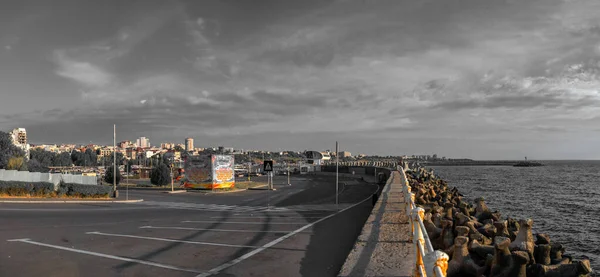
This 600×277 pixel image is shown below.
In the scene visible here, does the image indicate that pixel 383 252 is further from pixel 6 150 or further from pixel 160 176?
pixel 6 150

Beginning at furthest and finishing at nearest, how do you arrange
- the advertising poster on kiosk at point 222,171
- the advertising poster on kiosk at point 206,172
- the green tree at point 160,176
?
the green tree at point 160,176 → the advertising poster on kiosk at point 222,171 → the advertising poster on kiosk at point 206,172

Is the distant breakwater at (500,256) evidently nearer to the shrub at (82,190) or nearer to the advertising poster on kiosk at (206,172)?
the shrub at (82,190)

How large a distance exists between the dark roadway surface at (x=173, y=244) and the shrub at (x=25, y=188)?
388 inches

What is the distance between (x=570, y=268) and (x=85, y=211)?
72.2 feet

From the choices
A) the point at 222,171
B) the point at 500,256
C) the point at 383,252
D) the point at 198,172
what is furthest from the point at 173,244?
the point at 222,171

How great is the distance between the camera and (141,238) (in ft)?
44.7

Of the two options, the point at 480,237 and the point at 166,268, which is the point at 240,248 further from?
the point at 480,237

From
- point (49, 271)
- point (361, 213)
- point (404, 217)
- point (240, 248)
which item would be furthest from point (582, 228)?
point (49, 271)

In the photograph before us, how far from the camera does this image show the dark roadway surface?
9492 mm

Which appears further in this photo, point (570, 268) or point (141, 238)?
point (141, 238)

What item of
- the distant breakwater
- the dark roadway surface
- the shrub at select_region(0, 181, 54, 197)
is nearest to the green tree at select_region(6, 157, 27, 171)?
the shrub at select_region(0, 181, 54, 197)

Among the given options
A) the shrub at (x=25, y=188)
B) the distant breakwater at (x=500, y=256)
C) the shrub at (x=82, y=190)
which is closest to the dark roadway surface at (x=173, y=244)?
the distant breakwater at (x=500, y=256)

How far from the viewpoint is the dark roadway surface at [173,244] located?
949 centimetres

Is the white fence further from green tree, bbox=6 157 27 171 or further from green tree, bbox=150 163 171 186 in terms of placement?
green tree, bbox=6 157 27 171
